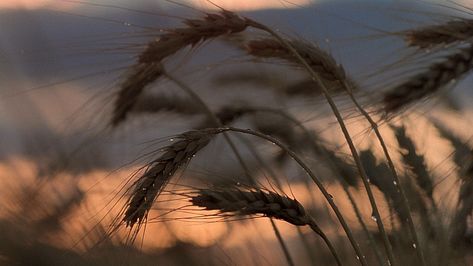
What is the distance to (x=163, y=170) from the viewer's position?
133 centimetres

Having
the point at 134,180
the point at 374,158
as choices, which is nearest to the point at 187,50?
the point at 134,180

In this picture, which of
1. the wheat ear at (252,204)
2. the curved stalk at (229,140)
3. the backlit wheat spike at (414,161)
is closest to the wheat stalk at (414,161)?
the backlit wheat spike at (414,161)

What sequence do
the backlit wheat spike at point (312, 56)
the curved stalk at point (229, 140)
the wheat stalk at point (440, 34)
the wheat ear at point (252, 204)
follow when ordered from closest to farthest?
the wheat ear at point (252, 204)
the wheat stalk at point (440, 34)
the backlit wheat spike at point (312, 56)
the curved stalk at point (229, 140)

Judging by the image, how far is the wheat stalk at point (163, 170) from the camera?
4.29 ft

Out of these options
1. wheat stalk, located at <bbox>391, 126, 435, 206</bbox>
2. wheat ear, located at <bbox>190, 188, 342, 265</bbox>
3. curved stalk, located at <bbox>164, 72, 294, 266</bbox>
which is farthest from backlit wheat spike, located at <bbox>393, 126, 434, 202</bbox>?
wheat ear, located at <bbox>190, 188, 342, 265</bbox>

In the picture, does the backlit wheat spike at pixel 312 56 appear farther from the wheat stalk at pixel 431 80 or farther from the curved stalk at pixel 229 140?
the curved stalk at pixel 229 140

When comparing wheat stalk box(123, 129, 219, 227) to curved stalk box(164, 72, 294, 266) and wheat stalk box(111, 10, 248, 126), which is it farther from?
curved stalk box(164, 72, 294, 266)

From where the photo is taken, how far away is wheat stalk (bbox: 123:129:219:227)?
131 cm

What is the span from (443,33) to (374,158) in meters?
0.47

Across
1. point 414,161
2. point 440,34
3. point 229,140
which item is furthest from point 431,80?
point 229,140

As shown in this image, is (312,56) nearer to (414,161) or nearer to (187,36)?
(187,36)

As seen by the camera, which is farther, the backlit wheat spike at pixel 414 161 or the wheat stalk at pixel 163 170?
the backlit wheat spike at pixel 414 161

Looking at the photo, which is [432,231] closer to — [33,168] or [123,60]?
[123,60]

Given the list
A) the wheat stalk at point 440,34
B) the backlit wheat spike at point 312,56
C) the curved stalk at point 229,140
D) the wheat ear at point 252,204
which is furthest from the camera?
the curved stalk at point 229,140
